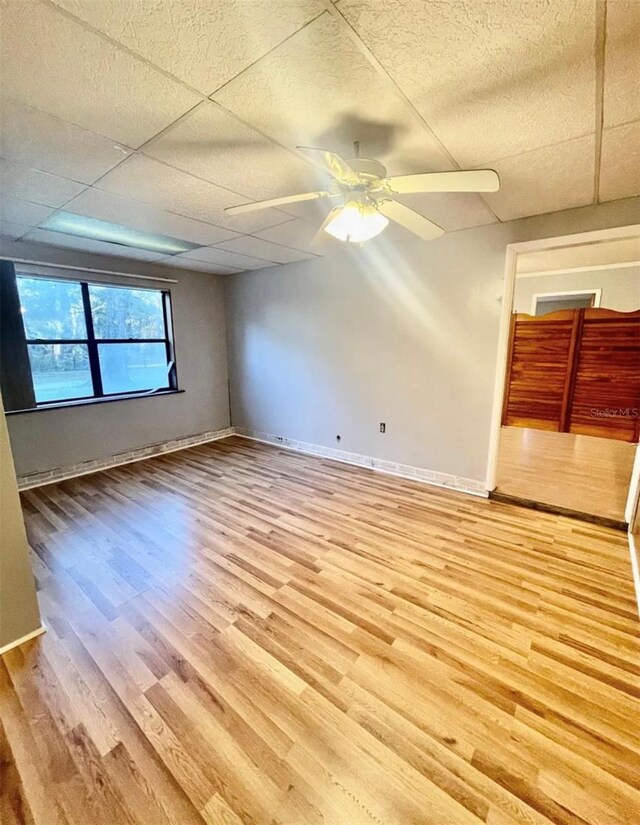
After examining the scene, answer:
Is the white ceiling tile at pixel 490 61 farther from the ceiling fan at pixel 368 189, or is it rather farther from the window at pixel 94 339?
the window at pixel 94 339

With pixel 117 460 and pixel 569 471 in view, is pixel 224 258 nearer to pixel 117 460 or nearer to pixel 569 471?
pixel 117 460

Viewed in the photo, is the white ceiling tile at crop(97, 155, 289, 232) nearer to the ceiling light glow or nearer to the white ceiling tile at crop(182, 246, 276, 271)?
the ceiling light glow

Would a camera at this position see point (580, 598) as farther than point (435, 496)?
No

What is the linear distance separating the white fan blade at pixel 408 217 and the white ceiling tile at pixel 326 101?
0.87 feet

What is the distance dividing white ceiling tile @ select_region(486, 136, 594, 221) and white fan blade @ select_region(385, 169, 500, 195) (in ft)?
2.18

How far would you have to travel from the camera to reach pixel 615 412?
5.08 metres

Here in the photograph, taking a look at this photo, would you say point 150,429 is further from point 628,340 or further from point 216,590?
point 628,340

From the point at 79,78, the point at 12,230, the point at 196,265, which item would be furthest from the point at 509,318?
the point at 12,230

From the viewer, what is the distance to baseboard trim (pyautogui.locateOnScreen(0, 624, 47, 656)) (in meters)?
1.66

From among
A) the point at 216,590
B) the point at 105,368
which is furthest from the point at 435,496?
the point at 105,368

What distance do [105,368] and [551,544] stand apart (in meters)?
4.86

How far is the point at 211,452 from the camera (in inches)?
184

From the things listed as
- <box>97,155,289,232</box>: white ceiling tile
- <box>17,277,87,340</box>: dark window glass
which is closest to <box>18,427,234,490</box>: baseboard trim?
<box>17,277,87,340</box>: dark window glass

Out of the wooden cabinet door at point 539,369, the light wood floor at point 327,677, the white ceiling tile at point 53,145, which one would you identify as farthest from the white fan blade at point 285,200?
the wooden cabinet door at point 539,369
